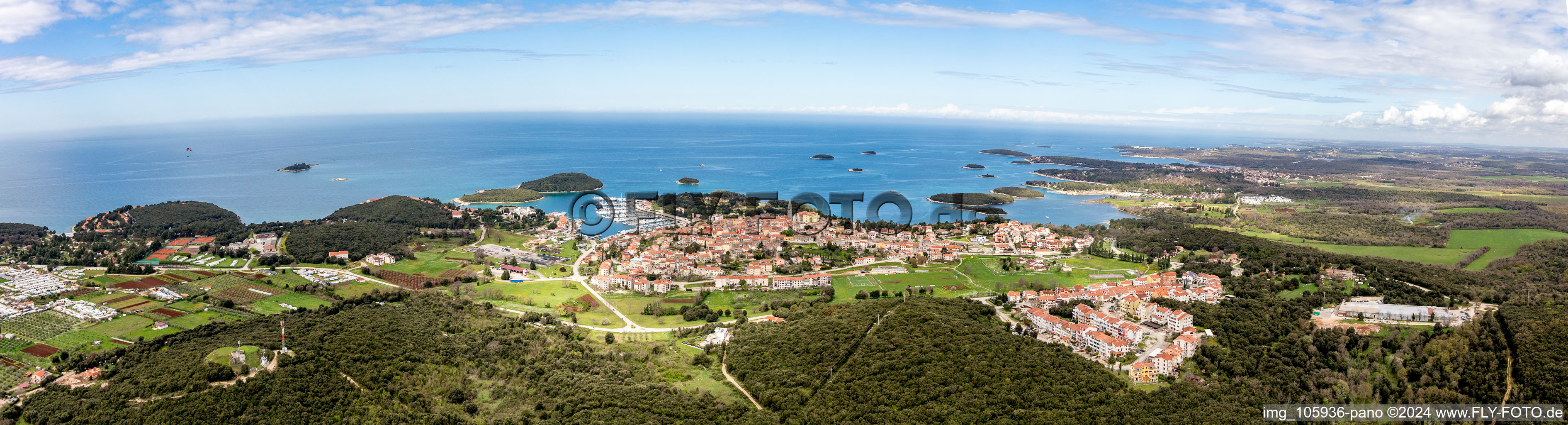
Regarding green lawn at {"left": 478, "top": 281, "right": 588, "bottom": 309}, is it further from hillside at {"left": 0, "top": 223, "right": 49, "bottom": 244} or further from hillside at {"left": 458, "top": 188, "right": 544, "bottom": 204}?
hillside at {"left": 0, "top": 223, "right": 49, "bottom": 244}

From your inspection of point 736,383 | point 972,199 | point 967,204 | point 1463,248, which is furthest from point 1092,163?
point 736,383

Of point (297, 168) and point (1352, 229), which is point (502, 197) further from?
point (1352, 229)

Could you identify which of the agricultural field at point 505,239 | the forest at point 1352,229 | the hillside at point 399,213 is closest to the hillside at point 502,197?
the hillside at point 399,213

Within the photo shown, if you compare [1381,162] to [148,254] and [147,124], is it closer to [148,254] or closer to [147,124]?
[148,254]

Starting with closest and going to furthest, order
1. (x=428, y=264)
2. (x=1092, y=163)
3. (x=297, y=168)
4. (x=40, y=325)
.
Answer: (x=40, y=325) → (x=428, y=264) → (x=297, y=168) → (x=1092, y=163)

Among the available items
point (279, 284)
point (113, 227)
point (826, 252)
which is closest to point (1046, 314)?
point (826, 252)

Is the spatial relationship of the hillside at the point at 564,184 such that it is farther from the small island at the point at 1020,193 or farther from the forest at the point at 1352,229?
the forest at the point at 1352,229
